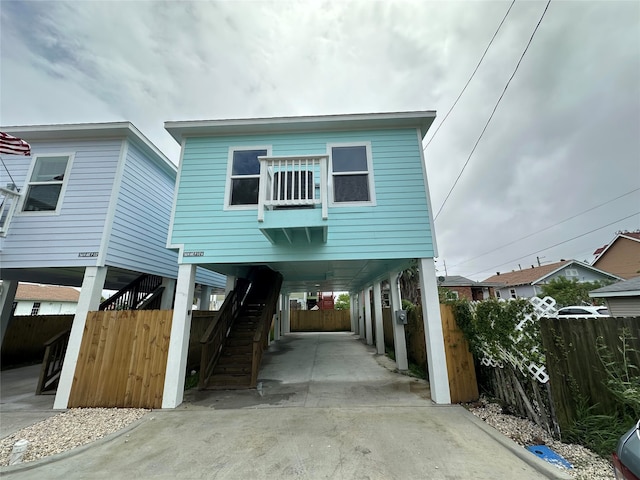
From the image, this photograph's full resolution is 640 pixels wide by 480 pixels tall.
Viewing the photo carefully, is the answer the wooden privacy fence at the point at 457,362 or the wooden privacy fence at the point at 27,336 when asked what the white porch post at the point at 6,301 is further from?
the wooden privacy fence at the point at 457,362

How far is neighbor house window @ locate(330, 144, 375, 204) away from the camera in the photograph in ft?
18.1

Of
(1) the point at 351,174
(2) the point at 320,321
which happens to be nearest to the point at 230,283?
(1) the point at 351,174

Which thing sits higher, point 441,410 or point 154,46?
point 154,46

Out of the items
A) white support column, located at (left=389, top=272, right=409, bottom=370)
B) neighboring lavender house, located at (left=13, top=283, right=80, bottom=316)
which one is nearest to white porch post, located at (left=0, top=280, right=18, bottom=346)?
white support column, located at (left=389, top=272, right=409, bottom=370)

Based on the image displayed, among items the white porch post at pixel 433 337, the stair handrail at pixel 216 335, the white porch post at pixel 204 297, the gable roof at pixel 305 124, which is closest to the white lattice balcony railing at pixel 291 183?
the gable roof at pixel 305 124

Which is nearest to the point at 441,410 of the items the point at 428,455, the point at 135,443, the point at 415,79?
the point at 428,455

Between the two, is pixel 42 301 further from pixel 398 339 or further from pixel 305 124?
pixel 398 339

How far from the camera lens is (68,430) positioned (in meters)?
3.77

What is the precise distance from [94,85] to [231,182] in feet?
20.2

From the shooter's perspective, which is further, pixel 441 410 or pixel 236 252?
pixel 236 252

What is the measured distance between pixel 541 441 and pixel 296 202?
469cm

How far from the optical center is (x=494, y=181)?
10680 mm

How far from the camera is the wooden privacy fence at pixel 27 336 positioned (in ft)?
27.9

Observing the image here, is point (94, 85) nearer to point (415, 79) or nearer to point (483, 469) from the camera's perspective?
point (415, 79)
